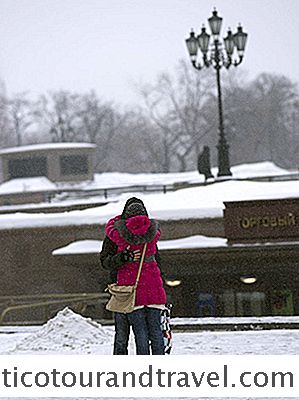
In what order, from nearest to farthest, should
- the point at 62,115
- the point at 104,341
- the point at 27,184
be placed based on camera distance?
1. the point at 104,341
2. the point at 27,184
3. the point at 62,115

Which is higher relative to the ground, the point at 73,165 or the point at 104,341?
the point at 104,341

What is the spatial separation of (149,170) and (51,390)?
56.7m

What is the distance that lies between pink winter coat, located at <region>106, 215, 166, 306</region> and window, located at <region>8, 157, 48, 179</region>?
33037 mm

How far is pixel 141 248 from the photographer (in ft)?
20.7

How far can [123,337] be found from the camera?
6.46 meters

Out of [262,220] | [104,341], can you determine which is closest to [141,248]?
[104,341]

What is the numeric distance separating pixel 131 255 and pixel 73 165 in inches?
1344

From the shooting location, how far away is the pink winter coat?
623 cm

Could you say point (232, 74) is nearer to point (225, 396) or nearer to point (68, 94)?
point (68, 94)

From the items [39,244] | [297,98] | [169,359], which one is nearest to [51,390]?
[169,359]

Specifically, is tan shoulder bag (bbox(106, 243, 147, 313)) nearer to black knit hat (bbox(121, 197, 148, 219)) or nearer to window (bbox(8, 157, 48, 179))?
black knit hat (bbox(121, 197, 148, 219))

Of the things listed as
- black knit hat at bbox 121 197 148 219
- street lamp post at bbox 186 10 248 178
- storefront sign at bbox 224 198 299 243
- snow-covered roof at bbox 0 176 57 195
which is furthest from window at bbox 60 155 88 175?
black knit hat at bbox 121 197 148 219

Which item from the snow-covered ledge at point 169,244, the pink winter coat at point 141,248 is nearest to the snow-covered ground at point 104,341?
the pink winter coat at point 141,248

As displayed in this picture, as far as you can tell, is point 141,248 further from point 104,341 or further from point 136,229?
point 104,341
